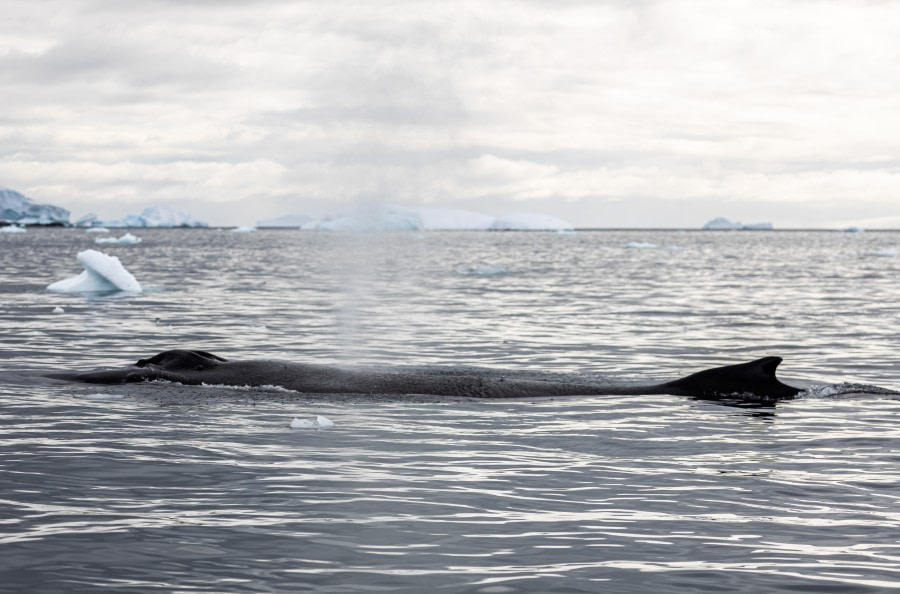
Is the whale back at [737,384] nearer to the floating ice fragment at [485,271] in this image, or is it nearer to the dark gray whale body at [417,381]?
the dark gray whale body at [417,381]

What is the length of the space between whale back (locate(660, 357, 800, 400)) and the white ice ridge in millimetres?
27261

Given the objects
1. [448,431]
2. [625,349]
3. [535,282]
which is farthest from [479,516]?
[535,282]

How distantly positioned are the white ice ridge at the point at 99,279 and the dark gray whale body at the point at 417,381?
76.3 ft

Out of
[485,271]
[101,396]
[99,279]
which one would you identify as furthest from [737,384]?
[485,271]

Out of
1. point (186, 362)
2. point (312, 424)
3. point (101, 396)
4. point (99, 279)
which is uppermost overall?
point (99, 279)

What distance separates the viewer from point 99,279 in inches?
1572

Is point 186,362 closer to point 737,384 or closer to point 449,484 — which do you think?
point 449,484

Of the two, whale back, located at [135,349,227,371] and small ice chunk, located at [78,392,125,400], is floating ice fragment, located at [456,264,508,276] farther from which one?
small ice chunk, located at [78,392,125,400]

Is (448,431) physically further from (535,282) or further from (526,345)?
(535,282)

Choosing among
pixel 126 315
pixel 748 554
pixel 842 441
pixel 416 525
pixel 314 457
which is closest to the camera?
pixel 748 554

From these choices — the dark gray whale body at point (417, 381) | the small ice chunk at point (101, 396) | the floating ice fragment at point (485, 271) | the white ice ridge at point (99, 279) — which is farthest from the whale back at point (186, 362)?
the floating ice fragment at point (485, 271)

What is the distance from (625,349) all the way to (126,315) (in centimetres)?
1451

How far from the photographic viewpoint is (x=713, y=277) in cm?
6091

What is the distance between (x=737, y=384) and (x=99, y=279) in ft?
97.1
